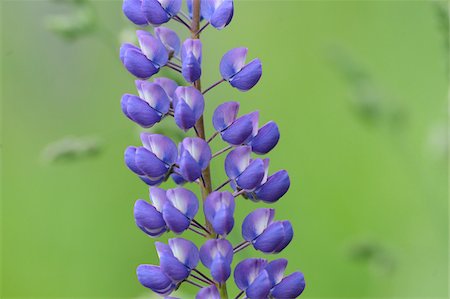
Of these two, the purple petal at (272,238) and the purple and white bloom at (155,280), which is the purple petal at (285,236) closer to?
the purple petal at (272,238)

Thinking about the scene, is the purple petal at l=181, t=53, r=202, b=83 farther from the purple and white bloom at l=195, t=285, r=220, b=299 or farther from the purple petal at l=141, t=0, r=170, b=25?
the purple and white bloom at l=195, t=285, r=220, b=299

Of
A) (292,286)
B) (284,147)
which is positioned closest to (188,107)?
(292,286)

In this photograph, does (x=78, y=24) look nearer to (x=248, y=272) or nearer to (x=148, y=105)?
(x=148, y=105)

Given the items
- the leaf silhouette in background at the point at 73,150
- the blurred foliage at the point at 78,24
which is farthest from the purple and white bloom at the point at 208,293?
the blurred foliage at the point at 78,24

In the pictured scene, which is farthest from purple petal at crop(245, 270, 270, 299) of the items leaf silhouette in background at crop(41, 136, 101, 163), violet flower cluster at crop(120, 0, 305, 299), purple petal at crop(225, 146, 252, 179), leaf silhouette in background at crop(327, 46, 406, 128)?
leaf silhouette in background at crop(327, 46, 406, 128)

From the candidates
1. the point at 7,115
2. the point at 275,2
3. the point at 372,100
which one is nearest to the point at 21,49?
the point at 7,115

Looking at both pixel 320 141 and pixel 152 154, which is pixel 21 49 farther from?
pixel 152 154
